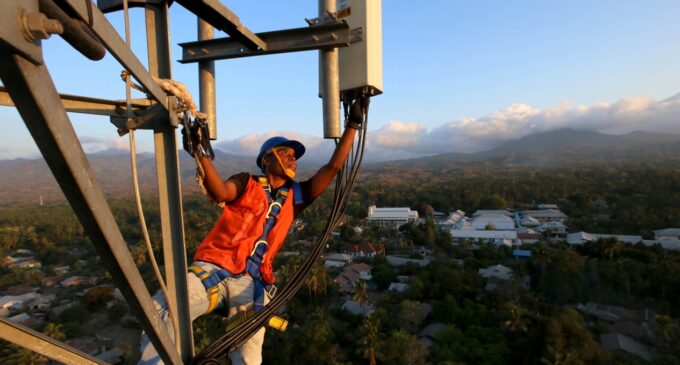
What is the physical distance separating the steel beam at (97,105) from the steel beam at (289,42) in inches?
25.6

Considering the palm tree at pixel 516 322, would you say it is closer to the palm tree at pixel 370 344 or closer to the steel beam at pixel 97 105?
the palm tree at pixel 370 344

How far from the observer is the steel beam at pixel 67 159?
2.90 ft

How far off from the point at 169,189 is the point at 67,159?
63 cm

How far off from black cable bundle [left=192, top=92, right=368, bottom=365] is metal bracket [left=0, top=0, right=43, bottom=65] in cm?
134

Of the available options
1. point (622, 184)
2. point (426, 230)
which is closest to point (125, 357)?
point (426, 230)

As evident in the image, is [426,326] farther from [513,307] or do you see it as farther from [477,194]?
[477,194]

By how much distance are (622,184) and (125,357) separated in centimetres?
6713

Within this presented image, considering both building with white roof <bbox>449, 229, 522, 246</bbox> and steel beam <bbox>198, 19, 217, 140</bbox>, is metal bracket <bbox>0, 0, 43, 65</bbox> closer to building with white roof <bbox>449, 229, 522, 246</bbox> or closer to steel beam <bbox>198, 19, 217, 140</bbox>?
steel beam <bbox>198, 19, 217, 140</bbox>

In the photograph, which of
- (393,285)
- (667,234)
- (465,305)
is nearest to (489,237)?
(667,234)

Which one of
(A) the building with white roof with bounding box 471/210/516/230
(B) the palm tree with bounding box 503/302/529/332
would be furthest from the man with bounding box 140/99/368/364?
(A) the building with white roof with bounding box 471/210/516/230

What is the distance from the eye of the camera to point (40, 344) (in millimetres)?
1192

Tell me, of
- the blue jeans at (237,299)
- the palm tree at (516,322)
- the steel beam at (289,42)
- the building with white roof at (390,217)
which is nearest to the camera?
the blue jeans at (237,299)

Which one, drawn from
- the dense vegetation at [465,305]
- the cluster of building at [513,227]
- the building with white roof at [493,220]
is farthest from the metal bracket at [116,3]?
the building with white roof at [493,220]

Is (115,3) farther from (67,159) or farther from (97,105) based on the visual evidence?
(67,159)
